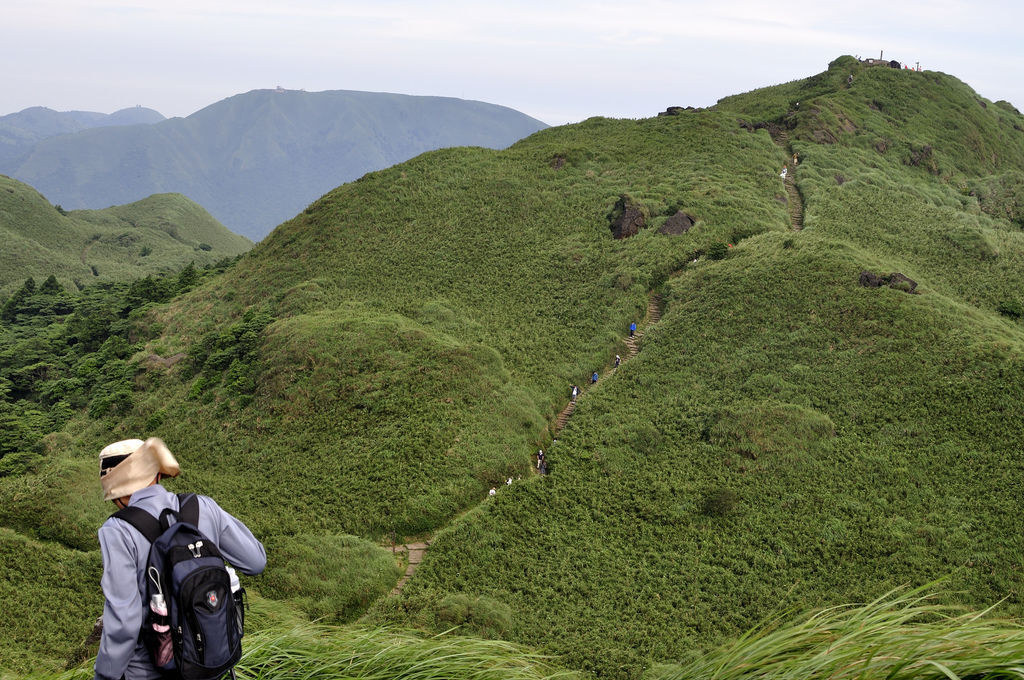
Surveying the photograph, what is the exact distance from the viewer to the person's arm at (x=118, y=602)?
477 cm

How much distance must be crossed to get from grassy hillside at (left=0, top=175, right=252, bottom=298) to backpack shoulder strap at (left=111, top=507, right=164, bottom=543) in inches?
4301

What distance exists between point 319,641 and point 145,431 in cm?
3499

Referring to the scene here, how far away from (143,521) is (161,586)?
19.4 inches

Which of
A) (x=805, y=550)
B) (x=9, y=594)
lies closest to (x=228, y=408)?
(x=9, y=594)

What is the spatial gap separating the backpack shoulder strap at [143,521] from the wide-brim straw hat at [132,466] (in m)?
0.22

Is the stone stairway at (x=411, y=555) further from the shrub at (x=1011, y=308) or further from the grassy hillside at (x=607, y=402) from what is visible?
the shrub at (x=1011, y=308)

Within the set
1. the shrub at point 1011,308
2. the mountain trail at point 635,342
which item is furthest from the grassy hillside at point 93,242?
→ the shrub at point 1011,308

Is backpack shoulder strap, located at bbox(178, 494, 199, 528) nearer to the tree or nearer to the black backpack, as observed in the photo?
the black backpack

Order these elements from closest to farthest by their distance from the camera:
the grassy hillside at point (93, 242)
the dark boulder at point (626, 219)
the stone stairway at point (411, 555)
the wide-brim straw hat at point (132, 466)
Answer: the wide-brim straw hat at point (132, 466) → the stone stairway at point (411, 555) → the dark boulder at point (626, 219) → the grassy hillside at point (93, 242)

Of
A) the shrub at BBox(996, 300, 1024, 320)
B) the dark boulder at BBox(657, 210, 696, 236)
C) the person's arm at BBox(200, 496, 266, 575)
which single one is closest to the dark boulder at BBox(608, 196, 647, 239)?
the dark boulder at BBox(657, 210, 696, 236)

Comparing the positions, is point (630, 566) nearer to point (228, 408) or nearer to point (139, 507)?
point (139, 507)

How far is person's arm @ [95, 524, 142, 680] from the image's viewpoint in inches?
188

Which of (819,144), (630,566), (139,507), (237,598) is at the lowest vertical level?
(630,566)

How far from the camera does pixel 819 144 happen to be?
65688 mm
